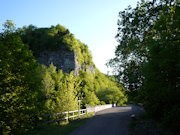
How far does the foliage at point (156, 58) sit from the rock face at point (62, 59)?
61189mm

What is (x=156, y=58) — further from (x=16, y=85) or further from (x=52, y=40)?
(x=52, y=40)

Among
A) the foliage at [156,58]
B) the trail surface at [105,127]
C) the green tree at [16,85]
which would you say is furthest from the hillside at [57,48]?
the green tree at [16,85]

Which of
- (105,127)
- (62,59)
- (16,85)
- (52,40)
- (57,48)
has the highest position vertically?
(52,40)

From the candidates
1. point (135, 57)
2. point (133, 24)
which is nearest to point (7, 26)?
point (133, 24)

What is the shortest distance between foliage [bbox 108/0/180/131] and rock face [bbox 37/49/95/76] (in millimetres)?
61189

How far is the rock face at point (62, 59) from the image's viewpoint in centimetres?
7963

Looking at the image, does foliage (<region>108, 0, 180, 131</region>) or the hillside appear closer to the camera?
foliage (<region>108, 0, 180, 131</region>)

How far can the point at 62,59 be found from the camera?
81.0 m

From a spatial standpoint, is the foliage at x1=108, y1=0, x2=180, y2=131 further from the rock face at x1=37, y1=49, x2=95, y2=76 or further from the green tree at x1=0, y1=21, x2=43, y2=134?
the rock face at x1=37, y1=49, x2=95, y2=76

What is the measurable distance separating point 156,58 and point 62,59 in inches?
2960

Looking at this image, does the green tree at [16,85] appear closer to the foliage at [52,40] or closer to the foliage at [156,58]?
the foliage at [156,58]

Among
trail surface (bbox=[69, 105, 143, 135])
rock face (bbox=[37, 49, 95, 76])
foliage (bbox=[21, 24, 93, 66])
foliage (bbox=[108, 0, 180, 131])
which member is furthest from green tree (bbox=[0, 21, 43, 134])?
foliage (bbox=[21, 24, 93, 66])

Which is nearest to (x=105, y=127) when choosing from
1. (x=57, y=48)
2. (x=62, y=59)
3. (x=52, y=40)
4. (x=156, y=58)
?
(x=156, y=58)

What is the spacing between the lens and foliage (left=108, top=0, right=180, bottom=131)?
729 centimetres
